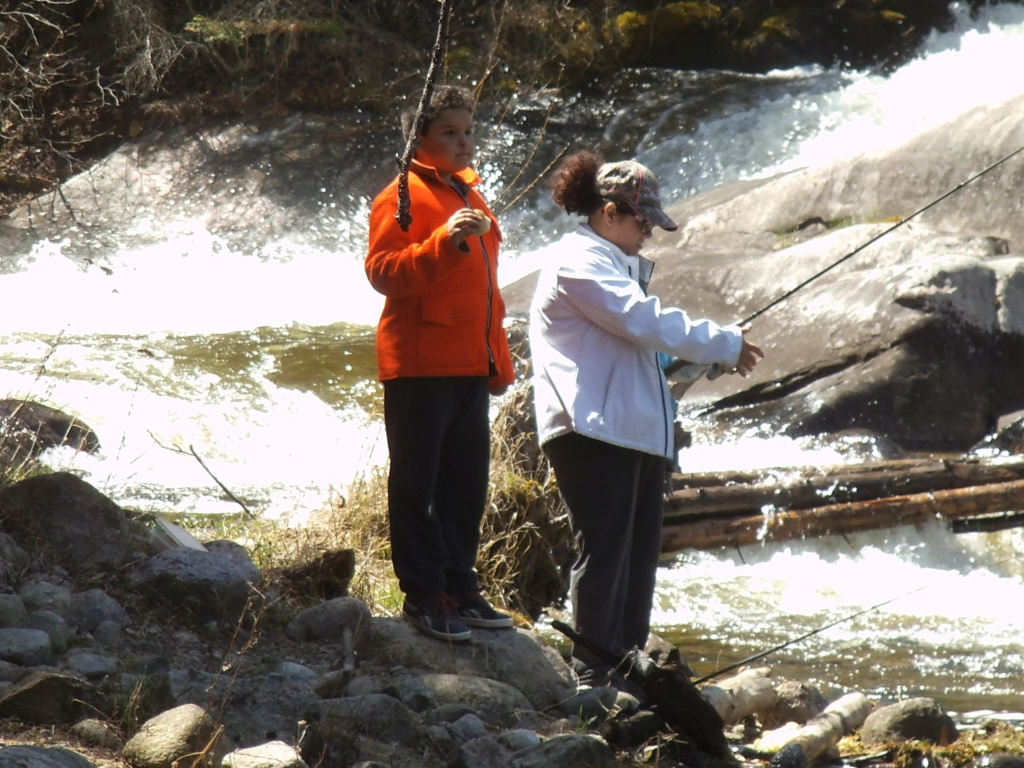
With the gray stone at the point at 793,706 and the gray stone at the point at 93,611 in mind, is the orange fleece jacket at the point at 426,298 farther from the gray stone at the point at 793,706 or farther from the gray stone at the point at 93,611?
the gray stone at the point at 793,706

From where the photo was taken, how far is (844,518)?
648cm

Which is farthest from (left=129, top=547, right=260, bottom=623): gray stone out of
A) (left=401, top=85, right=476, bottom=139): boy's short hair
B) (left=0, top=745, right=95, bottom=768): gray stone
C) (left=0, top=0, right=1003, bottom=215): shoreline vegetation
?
(left=0, top=0, right=1003, bottom=215): shoreline vegetation

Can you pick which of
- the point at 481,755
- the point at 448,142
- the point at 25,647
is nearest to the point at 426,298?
the point at 448,142

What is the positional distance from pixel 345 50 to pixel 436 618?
535 inches

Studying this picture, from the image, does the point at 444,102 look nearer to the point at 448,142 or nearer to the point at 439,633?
the point at 448,142

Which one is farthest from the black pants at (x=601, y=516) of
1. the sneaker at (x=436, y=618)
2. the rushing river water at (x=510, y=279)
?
the rushing river water at (x=510, y=279)

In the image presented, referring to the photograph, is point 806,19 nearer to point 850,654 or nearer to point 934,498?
point 934,498

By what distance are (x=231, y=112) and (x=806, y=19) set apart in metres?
7.62

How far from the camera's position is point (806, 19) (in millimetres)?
17203

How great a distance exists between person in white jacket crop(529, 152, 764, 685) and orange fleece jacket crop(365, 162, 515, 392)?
219mm

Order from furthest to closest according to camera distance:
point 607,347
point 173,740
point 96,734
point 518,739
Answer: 1. point 607,347
2. point 518,739
3. point 96,734
4. point 173,740

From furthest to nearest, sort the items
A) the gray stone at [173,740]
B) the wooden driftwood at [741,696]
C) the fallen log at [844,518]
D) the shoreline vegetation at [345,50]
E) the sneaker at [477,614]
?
the shoreline vegetation at [345,50] < the fallen log at [844,518] < the wooden driftwood at [741,696] < the sneaker at [477,614] < the gray stone at [173,740]

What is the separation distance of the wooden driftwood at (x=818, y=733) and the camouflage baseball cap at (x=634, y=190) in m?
1.60

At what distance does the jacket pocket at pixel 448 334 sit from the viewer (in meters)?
3.88
